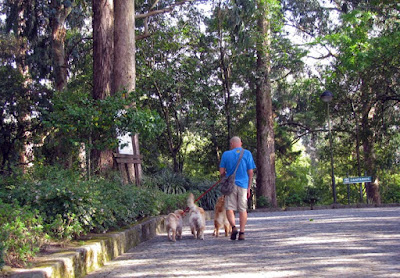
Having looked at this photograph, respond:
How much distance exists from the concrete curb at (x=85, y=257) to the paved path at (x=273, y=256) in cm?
14

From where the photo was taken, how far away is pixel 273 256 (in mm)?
6445

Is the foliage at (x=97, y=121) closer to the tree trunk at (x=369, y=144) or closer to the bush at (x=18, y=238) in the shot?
the bush at (x=18, y=238)

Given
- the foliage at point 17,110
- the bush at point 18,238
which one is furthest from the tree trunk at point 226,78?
the bush at point 18,238

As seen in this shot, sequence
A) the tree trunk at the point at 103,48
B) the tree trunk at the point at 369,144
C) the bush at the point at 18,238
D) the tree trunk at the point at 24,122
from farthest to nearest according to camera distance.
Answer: the tree trunk at the point at 369,144, the tree trunk at the point at 24,122, the tree trunk at the point at 103,48, the bush at the point at 18,238

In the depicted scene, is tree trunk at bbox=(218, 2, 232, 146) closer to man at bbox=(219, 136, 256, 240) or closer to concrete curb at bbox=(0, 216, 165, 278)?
man at bbox=(219, 136, 256, 240)

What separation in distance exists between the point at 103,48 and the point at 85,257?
364 inches

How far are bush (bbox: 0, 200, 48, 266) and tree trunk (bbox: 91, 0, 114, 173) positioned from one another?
7.85 meters

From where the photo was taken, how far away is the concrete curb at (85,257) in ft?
14.2

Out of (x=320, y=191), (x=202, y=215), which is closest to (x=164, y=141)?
(x=320, y=191)

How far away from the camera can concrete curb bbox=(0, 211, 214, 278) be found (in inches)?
171

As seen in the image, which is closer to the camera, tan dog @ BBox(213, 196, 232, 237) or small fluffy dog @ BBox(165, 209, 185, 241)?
small fluffy dog @ BBox(165, 209, 185, 241)

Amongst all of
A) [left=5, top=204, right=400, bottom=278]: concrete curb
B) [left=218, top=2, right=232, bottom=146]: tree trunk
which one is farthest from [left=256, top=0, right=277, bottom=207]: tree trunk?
[left=5, top=204, right=400, bottom=278]: concrete curb

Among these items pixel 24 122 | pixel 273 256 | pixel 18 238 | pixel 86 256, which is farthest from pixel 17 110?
pixel 18 238

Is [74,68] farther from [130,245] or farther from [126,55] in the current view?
[130,245]
